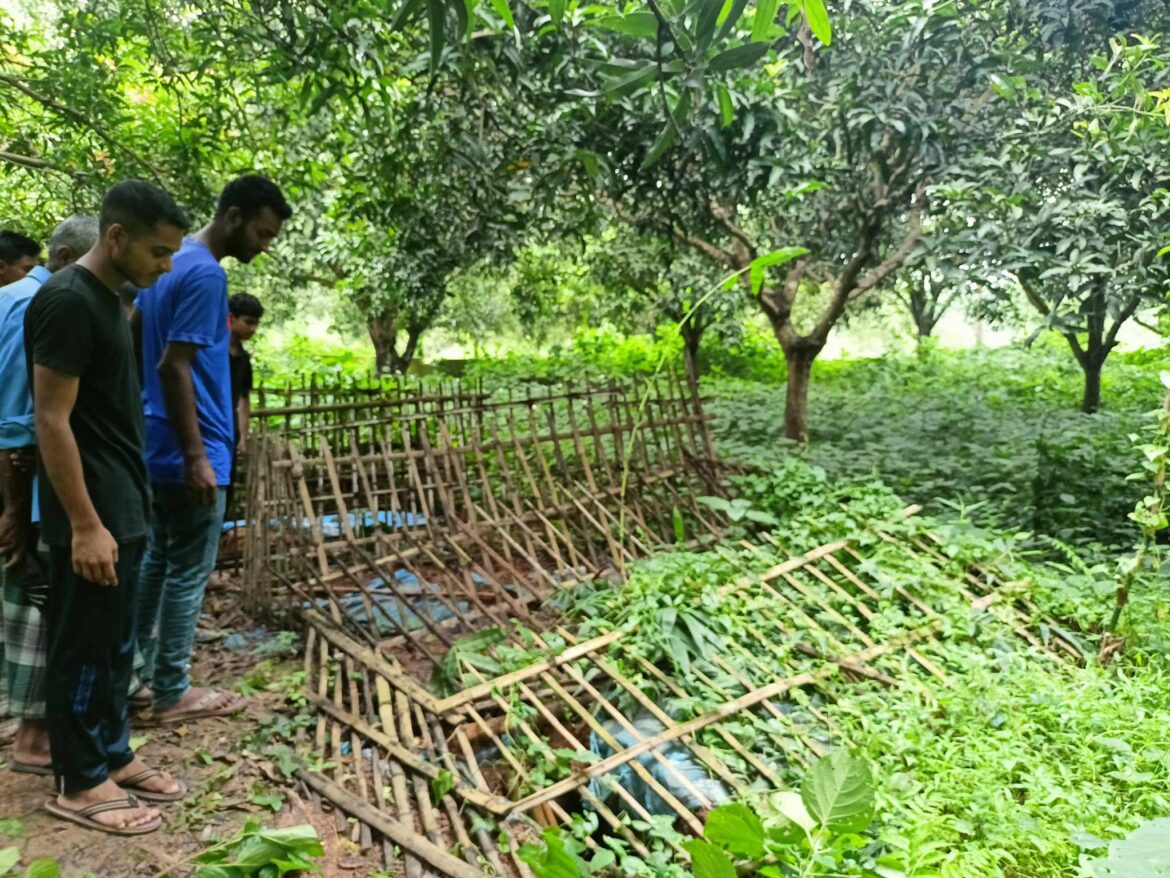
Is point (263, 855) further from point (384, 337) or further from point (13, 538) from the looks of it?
point (384, 337)

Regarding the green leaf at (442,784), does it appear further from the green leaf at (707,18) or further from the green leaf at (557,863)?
the green leaf at (707,18)

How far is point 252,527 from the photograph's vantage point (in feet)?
12.4

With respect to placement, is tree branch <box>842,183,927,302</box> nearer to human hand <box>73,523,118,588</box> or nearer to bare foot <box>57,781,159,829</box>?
human hand <box>73,523,118,588</box>

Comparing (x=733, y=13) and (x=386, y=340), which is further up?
(x=733, y=13)

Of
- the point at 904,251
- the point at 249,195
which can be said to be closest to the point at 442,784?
the point at 249,195

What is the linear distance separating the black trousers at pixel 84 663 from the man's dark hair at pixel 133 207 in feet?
2.87

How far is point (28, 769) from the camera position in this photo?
Result: 235 centimetres

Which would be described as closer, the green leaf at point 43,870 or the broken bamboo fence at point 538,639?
the green leaf at point 43,870

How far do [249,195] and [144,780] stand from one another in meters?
1.93

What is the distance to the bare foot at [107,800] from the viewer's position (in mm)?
2127

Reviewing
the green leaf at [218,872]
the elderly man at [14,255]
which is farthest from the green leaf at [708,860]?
the elderly man at [14,255]

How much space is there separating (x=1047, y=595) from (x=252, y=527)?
13.4ft

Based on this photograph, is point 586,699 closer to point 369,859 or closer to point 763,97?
point 369,859

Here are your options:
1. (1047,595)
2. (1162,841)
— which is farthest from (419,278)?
(1162,841)
